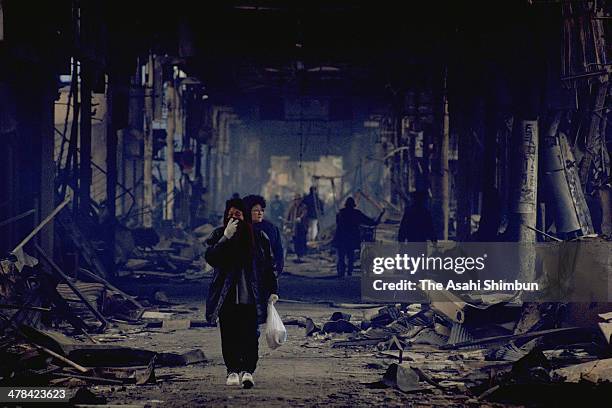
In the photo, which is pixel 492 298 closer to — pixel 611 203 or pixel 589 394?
pixel 611 203

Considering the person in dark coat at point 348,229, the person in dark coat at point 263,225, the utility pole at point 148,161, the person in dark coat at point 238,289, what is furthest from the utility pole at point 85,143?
the person in dark coat at point 238,289

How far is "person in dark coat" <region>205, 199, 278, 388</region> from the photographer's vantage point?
9.12 metres

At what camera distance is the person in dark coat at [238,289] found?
912 centimetres

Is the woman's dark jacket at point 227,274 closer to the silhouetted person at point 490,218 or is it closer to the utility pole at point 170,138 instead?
the silhouetted person at point 490,218

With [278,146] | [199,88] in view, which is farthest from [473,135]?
[278,146]

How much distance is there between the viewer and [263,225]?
1421 cm

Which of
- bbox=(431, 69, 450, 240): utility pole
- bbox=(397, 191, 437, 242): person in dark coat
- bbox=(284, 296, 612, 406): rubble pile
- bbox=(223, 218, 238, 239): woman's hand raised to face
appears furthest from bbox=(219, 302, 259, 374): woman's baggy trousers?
bbox=(431, 69, 450, 240): utility pole

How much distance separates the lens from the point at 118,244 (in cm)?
2461

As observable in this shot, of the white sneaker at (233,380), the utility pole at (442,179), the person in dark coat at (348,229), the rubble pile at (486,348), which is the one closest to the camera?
the rubble pile at (486,348)


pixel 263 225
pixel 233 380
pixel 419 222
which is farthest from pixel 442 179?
pixel 233 380

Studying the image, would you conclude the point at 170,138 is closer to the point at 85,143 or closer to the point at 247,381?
the point at 85,143

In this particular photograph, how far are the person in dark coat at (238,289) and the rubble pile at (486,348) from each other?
1303mm

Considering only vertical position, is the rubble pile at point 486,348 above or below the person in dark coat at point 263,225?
below

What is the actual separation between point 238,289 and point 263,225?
16.8ft
